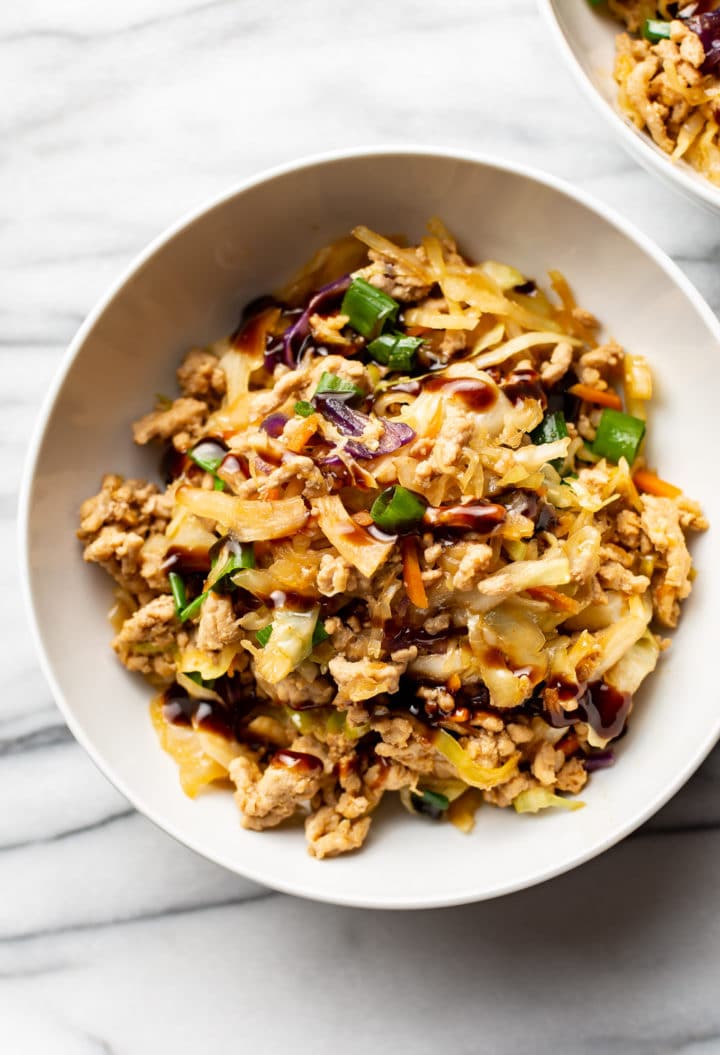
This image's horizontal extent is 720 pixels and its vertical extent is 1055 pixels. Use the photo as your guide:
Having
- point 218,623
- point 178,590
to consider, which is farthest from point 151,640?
point 218,623

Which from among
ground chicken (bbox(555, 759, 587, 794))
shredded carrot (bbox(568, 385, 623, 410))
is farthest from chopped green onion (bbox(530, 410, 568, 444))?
ground chicken (bbox(555, 759, 587, 794))

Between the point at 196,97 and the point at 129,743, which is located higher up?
the point at 196,97

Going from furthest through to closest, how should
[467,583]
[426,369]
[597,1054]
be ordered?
[597,1054]
[426,369]
[467,583]

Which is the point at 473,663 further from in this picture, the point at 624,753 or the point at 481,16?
the point at 481,16

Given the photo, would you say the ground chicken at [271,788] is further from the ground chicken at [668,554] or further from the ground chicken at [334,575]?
the ground chicken at [668,554]

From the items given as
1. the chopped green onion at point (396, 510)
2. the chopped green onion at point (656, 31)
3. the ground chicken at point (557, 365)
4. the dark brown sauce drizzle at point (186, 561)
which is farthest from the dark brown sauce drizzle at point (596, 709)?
the chopped green onion at point (656, 31)

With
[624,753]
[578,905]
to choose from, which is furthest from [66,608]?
[578,905]

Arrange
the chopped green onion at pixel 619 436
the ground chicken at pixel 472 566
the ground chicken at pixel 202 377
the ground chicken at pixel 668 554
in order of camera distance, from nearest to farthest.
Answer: the ground chicken at pixel 472 566, the ground chicken at pixel 668 554, the chopped green onion at pixel 619 436, the ground chicken at pixel 202 377
